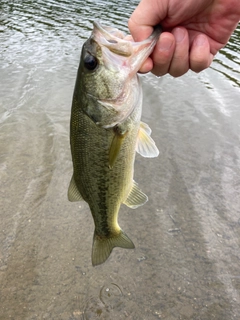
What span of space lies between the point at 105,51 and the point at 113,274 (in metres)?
2.50

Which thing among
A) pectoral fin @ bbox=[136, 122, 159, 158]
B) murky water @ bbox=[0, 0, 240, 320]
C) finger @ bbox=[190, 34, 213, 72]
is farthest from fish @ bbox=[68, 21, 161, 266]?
murky water @ bbox=[0, 0, 240, 320]

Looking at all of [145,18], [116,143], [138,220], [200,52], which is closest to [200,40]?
[200,52]

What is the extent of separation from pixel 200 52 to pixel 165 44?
32cm

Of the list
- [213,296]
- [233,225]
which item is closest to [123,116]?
[213,296]

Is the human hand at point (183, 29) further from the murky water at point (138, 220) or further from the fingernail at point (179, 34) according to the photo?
the murky water at point (138, 220)

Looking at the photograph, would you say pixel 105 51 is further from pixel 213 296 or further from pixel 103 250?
pixel 213 296

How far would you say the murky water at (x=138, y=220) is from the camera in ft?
10.7

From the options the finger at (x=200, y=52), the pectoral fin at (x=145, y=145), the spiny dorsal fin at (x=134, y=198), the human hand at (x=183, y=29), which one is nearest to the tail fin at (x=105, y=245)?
the spiny dorsal fin at (x=134, y=198)

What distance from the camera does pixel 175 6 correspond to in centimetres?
222

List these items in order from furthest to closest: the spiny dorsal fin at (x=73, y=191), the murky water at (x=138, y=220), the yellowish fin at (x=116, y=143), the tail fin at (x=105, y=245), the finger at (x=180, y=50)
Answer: the murky water at (x=138, y=220) < the tail fin at (x=105, y=245) < the spiny dorsal fin at (x=73, y=191) < the finger at (x=180, y=50) < the yellowish fin at (x=116, y=143)

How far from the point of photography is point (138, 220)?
4230 millimetres

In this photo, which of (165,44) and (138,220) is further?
(138,220)

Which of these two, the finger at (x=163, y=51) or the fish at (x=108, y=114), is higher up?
the finger at (x=163, y=51)

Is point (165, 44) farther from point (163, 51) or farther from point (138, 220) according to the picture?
point (138, 220)
